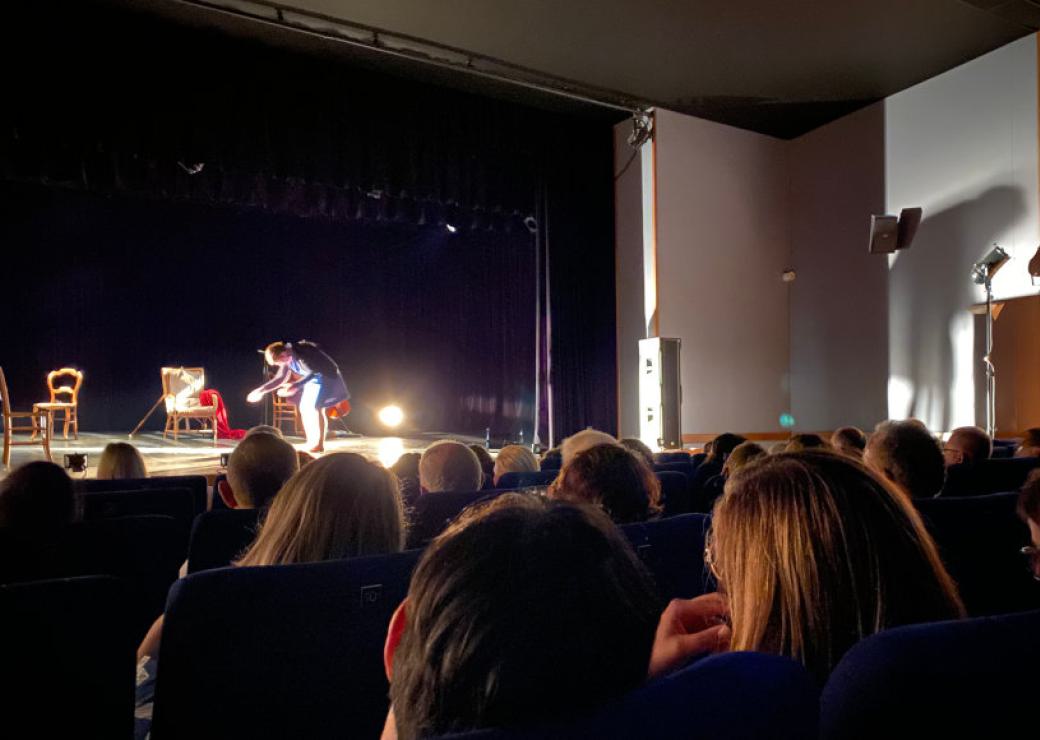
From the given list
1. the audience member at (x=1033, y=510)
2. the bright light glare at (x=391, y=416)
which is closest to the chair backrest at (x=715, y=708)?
the audience member at (x=1033, y=510)

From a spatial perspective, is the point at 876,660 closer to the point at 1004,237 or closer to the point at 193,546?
→ the point at 193,546

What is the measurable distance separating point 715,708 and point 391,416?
13.0m

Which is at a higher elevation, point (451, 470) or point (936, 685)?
point (936, 685)

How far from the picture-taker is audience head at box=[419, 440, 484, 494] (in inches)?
120

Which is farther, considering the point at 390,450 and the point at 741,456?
the point at 390,450

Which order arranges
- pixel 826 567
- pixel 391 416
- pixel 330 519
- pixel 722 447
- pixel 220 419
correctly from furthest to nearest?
pixel 391 416 → pixel 220 419 → pixel 722 447 → pixel 330 519 → pixel 826 567

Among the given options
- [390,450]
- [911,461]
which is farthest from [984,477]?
[390,450]

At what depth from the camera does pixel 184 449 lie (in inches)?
340

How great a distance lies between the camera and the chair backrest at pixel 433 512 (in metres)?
2.19

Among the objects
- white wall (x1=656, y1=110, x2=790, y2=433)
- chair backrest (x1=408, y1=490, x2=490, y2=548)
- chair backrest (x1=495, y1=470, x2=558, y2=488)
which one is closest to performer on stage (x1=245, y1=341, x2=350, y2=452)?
white wall (x1=656, y1=110, x2=790, y2=433)

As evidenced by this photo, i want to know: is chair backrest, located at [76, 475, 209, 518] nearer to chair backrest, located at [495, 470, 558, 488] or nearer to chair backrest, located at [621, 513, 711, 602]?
chair backrest, located at [495, 470, 558, 488]

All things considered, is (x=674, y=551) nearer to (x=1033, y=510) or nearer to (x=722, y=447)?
(x=1033, y=510)

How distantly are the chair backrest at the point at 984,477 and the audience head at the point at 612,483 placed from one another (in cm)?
163

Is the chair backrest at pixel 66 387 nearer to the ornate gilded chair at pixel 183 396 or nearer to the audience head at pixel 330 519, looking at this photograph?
the ornate gilded chair at pixel 183 396
